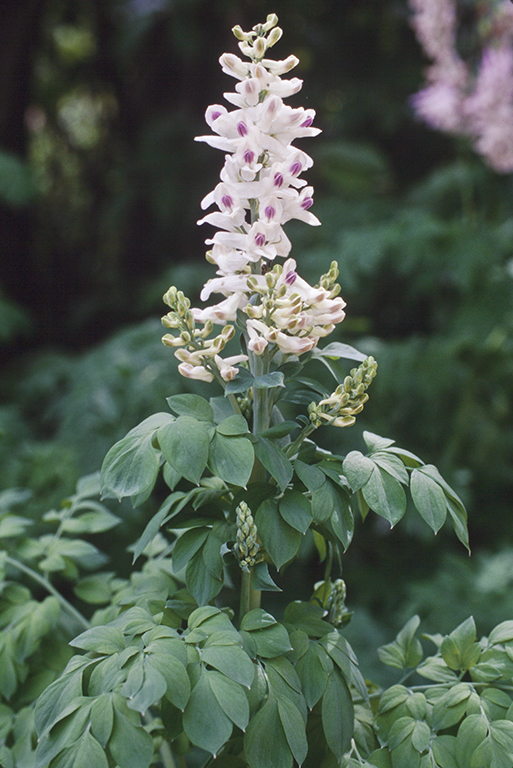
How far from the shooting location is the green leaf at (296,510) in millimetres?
549

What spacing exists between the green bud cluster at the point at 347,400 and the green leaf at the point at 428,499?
83mm

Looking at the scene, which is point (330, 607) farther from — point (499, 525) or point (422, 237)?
point (499, 525)

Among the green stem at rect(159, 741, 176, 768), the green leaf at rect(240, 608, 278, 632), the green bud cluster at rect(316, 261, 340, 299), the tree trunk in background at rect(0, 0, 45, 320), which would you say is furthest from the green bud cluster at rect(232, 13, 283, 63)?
the tree trunk in background at rect(0, 0, 45, 320)

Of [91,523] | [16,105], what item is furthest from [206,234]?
[91,523]

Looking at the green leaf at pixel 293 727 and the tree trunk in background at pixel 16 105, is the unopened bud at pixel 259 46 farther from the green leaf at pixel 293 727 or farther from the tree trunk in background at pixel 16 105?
the tree trunk in background at pixel 16 105

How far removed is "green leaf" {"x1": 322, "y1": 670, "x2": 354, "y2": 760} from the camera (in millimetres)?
550

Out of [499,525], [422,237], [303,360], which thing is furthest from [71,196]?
[303,360]

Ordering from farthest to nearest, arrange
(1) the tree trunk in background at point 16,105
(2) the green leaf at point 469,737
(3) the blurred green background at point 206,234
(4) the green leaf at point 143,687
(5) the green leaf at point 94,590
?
(1) the tree trunk in background at point 16,105, (3) the blurred green background at point 206,234, (5) the green leaf at point 94,590, (2) the green leaf at point 469,737, (4) the green leaf at point 143,687

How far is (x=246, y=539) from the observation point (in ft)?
1.86

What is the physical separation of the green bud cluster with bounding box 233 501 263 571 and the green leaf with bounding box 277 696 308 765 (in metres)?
0.12

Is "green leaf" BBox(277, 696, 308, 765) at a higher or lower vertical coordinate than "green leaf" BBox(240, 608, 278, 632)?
lower

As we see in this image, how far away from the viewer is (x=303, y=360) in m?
0.66

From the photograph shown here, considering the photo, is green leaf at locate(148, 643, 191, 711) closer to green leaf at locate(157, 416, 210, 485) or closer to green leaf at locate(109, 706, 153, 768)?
green leaf at locate(109, 706, 153, 768)

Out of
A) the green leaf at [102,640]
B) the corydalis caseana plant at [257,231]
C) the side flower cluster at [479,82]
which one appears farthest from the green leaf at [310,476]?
the side flower cluster at [479,82]
